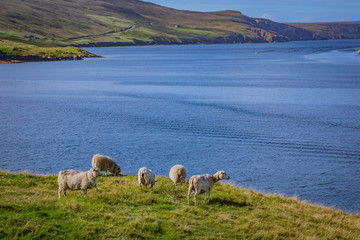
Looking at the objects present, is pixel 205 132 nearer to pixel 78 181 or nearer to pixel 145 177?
pixel 145 177

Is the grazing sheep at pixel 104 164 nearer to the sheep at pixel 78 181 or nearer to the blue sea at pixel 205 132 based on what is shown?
the sheep at pixel 78 181

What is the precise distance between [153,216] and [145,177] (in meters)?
4.56

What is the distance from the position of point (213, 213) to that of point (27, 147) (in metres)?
32.5

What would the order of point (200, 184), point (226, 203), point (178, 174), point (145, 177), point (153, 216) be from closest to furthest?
point (153, 216)
point (200, 184)
point (226, 203)
point (145, 177)
point (178, 174)

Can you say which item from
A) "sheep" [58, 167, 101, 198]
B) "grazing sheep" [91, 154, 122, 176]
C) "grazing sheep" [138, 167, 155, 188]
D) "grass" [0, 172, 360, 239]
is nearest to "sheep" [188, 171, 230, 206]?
"grass" [0, 172, 360, 239]

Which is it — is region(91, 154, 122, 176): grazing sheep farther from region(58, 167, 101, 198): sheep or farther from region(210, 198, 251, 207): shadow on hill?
region(210, 198, 251, 207): shadow on hill

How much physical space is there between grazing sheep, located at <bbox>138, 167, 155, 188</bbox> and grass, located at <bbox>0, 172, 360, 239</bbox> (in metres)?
0.57

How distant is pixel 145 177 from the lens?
22.2 meters

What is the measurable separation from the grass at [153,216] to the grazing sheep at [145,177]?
1.88 ft

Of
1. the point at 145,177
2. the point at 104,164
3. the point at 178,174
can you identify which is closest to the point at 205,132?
the point at 104,164

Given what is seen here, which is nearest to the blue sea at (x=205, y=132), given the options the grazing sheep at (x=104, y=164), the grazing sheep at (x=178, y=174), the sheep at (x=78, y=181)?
the grazing sheep at (x=104, y=164)

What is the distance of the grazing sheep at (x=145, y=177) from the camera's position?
72.4 feet

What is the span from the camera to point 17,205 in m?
17.9

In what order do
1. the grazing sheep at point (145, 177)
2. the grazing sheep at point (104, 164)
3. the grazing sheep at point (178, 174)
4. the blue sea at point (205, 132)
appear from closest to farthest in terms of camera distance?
1. the grazing sheep at point (145, 177)
2. the grazing sheep at point (178, 174)
3. the grazing sheep at point (104, 164)
4. the blue sea at point (205, 132)
